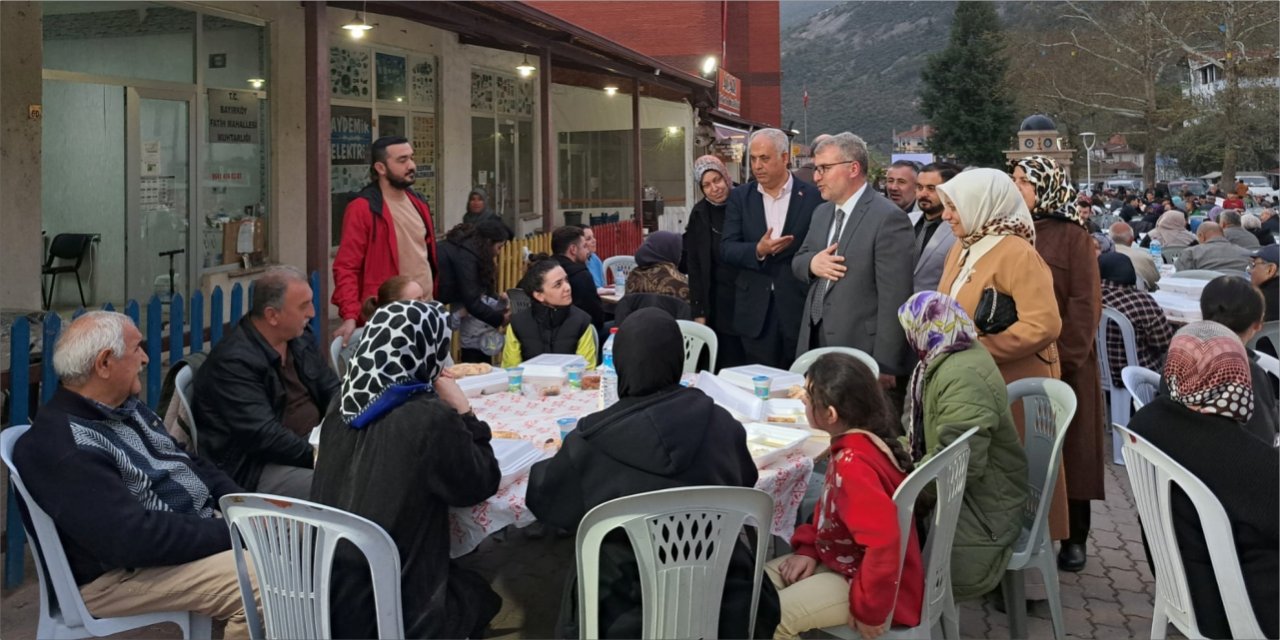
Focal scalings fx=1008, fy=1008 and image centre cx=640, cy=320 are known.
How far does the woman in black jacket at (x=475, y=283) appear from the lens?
643cm

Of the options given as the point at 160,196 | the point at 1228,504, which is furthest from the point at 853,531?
the point at 160,196

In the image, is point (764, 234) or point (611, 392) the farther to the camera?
point (764, 234)

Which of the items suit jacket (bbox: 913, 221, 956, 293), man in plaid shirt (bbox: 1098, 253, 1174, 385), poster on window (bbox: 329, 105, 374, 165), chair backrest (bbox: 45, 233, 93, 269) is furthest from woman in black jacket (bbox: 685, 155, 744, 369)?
poster on window (bbox: 329, 105, 374, 165)

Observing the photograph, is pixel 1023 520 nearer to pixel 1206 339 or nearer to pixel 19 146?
pixel 1206 339

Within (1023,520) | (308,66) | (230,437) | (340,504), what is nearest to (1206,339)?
(1023,520)

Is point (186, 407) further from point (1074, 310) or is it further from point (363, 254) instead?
point (1074, 310)

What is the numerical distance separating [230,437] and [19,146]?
4680mm

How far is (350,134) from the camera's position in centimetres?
1120

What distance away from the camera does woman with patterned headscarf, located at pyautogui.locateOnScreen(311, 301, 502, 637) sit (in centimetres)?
259

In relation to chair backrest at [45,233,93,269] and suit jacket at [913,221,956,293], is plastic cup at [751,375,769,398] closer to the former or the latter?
suit jacket at [913,221,956,293]

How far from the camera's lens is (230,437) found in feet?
12.5

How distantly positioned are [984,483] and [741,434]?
0.99 metres

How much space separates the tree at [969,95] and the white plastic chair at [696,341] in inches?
2030

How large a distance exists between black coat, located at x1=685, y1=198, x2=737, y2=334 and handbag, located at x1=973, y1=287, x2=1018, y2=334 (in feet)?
6.28
